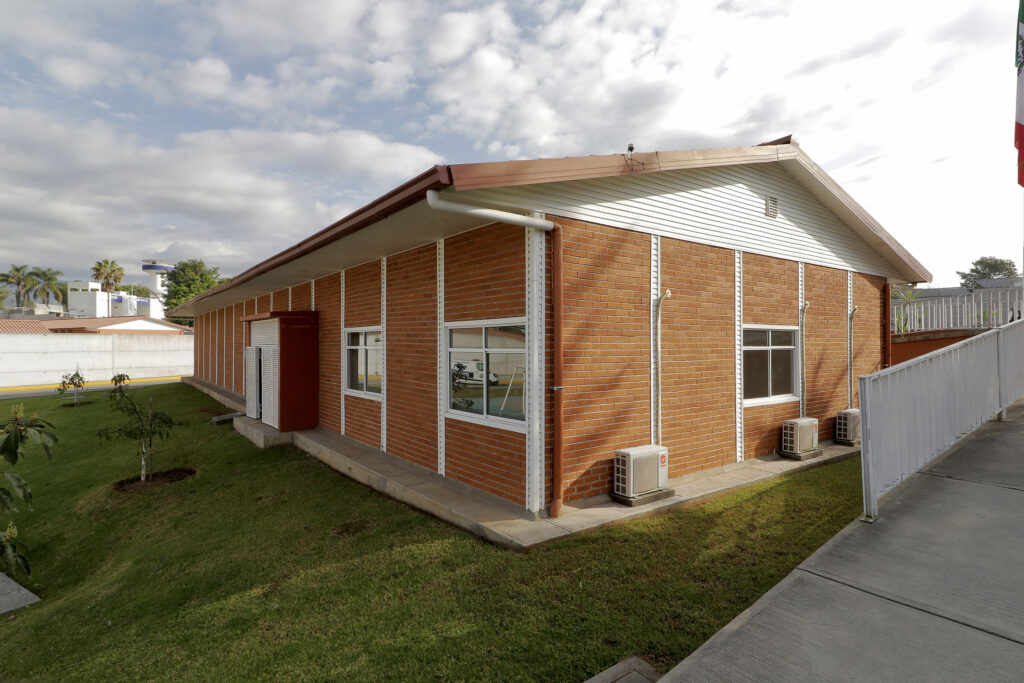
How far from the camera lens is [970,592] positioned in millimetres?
2984

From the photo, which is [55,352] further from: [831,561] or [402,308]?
[831,561]

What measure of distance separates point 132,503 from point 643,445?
803 centimetres

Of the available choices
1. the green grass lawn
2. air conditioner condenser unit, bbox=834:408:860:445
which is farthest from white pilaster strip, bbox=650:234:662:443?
air conditioner condenser unit, bbox=834:408:860:445

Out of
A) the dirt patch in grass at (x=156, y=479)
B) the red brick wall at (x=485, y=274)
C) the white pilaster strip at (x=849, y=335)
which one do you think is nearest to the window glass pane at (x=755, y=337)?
the white pilaster strip at (x=849, y=335)

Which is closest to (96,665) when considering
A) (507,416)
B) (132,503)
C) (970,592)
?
(507,416)

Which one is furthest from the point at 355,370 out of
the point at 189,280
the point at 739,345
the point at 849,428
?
the point at 189,280

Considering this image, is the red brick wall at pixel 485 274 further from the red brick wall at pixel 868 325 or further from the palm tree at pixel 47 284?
the palm tree at pixel 47 284

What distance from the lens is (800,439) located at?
7.85 m

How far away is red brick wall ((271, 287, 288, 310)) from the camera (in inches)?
527

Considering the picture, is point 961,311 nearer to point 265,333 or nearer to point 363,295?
point 363,295

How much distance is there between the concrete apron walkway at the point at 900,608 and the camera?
98.1 inches

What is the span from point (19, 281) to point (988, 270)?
124m

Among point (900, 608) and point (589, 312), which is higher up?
point (589, 312)

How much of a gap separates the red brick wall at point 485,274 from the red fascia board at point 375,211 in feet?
3.89
